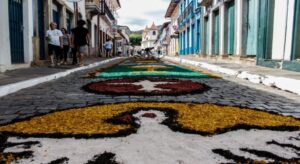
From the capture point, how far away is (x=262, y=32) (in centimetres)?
1045

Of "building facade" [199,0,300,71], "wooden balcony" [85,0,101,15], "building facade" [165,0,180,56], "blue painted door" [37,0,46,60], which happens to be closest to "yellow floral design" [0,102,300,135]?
"building facade" [199,0,300,71]

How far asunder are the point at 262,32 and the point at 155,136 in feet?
30.5

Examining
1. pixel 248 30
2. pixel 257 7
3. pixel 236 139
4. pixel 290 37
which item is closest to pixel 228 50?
pixel 248 30

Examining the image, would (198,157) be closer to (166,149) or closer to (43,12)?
(166,149)

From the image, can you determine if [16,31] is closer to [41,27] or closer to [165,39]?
[41,27]

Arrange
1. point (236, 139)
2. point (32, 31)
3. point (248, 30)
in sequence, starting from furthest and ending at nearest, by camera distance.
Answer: point (248, 30) → point (32, 31) → point (236, 139)

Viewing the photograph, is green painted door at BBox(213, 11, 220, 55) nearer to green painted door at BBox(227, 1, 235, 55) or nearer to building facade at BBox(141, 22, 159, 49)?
green painted door at BBox(227, 1, 235, 55)

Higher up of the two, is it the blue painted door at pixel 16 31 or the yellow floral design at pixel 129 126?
the blue painted door at pixel 16 31

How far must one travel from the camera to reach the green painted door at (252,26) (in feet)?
38.7

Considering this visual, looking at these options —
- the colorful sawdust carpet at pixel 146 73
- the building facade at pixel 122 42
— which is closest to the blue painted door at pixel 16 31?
the colorful sawdust carpet at pixel 146 73

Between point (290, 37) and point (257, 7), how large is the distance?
3274 mm

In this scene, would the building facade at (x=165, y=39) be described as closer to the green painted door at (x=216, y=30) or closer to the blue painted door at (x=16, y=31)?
the green painted door at (x=216, y=30)

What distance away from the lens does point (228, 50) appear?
51.5 ft

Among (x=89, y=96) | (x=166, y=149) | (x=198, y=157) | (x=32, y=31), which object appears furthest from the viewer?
(x=32, y=31)
